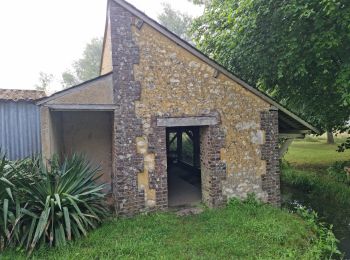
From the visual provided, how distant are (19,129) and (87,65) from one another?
130 feet

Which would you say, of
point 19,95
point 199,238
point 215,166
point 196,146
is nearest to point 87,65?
point 196,146

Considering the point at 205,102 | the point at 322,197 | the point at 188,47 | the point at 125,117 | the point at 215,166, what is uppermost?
the point at 188,47

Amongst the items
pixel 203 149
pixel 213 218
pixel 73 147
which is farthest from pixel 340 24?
pixel 73 147

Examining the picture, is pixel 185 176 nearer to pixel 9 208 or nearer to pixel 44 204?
pixel 44 204

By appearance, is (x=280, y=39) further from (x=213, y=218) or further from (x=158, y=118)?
(x=213, y=218)

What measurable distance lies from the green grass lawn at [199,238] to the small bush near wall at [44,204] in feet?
0.94

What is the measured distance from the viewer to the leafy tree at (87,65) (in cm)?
4453

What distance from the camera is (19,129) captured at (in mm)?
7562

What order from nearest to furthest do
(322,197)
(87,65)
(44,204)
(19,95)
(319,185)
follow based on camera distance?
1. (44,204)
2. (19,95)
3. (322,197)
4. (319,185)
5. (87,65)

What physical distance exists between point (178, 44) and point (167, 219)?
4497 millimetres

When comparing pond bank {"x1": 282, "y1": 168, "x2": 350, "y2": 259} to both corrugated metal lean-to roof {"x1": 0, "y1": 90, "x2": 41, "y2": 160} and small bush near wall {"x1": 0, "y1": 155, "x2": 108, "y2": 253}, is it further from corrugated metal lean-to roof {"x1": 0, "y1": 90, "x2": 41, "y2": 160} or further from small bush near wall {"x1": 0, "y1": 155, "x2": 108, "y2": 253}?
corrugated metal lean-to roof {"x1": 0, "y1": 90, "x2": 41, "y2": 160}

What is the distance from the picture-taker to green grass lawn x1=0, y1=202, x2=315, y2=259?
18.3ft

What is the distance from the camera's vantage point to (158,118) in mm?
7773

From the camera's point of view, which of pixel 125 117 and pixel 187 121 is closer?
pixel 125 117
